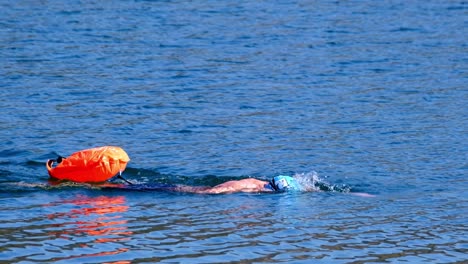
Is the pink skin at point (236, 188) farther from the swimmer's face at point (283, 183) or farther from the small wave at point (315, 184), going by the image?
the small wave at point (315, 184)

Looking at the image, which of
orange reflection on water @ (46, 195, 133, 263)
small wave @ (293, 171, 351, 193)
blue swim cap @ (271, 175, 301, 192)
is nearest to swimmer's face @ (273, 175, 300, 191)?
blue swim cap @ (271, 175, 301, 192)

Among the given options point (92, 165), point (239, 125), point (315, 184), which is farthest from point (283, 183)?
point (239, 125)

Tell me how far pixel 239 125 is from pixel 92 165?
4.32 metres

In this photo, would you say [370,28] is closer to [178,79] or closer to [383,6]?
[383,6]

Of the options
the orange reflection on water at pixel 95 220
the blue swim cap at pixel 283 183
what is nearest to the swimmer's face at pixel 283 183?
the blue swim cap at pixel 283 183

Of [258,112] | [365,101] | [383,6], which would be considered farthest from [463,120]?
[383,6]

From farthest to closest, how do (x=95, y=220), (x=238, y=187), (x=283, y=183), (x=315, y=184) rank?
(x=315, y=184) < (x=238, y=187) < (x=283, y=183) < (x=95, y=220)

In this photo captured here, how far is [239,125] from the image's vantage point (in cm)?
1636

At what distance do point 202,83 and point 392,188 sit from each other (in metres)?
6.99

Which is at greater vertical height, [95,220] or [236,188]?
[236,188]

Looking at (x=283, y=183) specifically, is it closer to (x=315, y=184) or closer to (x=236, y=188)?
(x=236, y=188)

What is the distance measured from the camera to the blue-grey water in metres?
10.2

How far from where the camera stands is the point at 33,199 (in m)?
11.9

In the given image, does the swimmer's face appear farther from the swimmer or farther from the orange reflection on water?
the orange reflection on water
